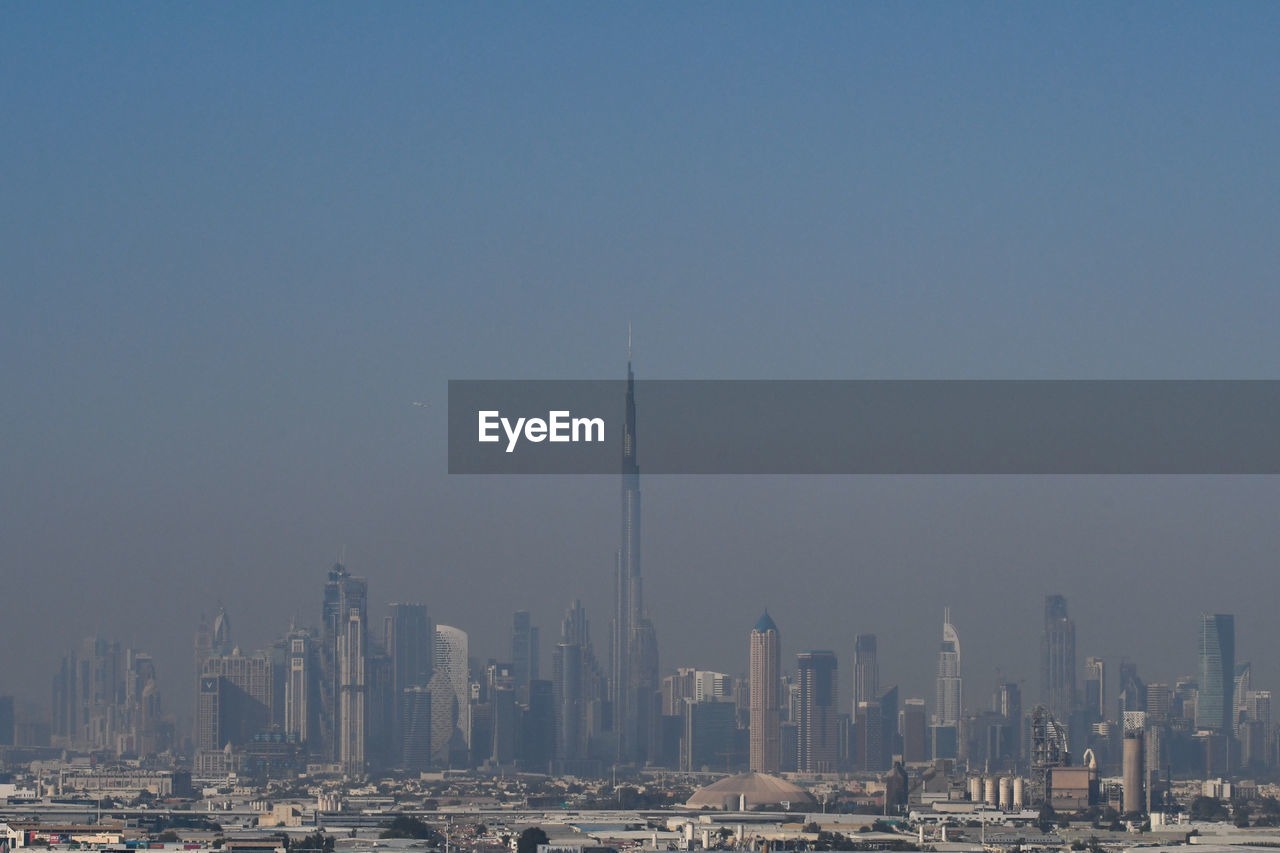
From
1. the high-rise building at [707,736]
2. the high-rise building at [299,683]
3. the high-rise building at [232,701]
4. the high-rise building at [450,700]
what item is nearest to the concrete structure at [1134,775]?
the high-rise building at [707,736]

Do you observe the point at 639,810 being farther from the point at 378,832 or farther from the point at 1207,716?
the point at 1207,716

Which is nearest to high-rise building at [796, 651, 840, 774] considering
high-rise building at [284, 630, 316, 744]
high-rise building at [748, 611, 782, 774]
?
high-rise building at [748, 611, 782, 774]

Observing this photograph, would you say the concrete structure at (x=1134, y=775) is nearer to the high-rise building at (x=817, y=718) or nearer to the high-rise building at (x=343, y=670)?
the high-rise building at (x=817, y=718)

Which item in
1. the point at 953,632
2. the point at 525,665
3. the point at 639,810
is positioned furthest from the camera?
the point at 525,665

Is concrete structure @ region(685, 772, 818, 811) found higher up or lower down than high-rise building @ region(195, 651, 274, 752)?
lower down

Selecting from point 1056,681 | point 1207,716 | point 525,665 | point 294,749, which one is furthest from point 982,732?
point 294,749

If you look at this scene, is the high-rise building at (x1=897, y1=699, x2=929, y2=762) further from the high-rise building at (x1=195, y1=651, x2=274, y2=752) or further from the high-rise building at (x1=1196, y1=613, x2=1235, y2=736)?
the high-rise building at (x1=195, y1=651, x2=274, y2=752)
